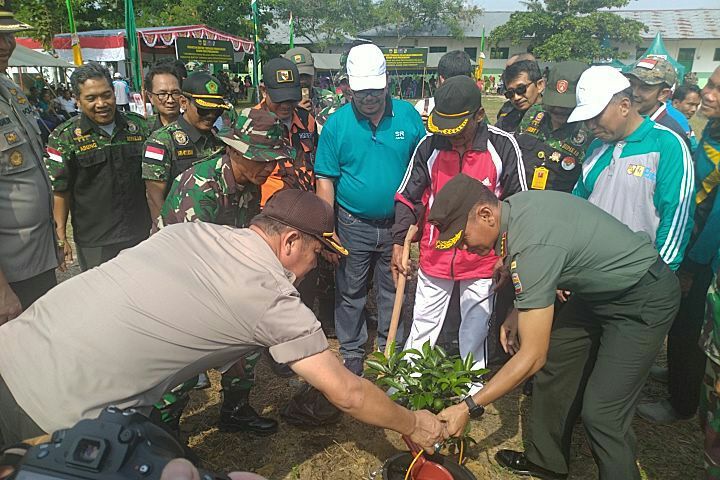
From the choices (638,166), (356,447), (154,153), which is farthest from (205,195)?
(638,166)

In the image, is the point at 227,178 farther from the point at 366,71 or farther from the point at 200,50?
the point at 200,50

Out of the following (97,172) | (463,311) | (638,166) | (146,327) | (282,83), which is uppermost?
(282,83)

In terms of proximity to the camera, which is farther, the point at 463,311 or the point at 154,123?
the point at 154,123

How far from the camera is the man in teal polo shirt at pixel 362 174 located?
11.5ft

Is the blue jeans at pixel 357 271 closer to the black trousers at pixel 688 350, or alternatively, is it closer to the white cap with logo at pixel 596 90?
the white cap with logo at pixel 596 90

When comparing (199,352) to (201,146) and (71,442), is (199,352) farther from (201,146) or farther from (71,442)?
(201,146)

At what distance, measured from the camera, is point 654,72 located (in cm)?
434

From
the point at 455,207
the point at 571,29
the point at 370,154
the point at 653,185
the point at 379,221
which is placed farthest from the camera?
the point at 571,29

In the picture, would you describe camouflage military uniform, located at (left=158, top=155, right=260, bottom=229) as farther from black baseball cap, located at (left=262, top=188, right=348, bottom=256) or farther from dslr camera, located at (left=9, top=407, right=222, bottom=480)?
dslr camera, located at (left=9, top=407, right=222, bottom=480)

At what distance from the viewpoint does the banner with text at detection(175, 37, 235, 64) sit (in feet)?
51.7

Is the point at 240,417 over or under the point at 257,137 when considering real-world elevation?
under

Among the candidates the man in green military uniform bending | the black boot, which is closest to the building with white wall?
the man in green military uniform bending

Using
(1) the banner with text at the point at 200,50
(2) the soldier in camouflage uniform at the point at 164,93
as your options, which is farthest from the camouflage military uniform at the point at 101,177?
(1) the banner with text at the point at 200,50

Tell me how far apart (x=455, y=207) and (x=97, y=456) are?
1.64 m
